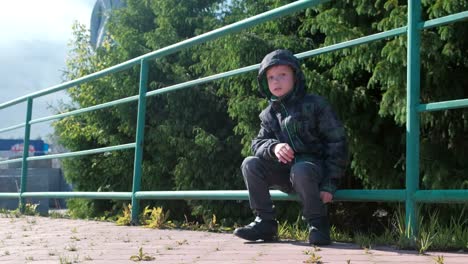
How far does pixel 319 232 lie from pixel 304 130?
0.46 meters

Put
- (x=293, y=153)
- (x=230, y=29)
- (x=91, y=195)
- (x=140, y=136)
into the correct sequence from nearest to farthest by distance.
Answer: (x=293, y=153), (x=230, y=29), (x=140, y=136), (x=91, y=195)

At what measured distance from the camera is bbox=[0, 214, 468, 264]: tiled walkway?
8.19ft

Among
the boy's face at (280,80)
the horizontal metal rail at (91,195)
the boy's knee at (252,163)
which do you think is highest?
the boy's face at (280,80)

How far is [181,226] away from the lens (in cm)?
429

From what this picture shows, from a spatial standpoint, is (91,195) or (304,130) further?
(91,195)

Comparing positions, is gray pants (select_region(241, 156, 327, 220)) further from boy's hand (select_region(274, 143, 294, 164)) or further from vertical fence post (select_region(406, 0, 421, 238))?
vertical fence post (select_region(406, 0, 421, 238))

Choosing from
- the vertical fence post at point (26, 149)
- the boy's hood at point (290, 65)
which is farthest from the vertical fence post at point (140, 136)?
the vertical fence post at point (26, 149)

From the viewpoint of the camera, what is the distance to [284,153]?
290 cm

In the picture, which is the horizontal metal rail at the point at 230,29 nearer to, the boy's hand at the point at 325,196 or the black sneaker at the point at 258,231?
the boy's hand at the point at 325,196

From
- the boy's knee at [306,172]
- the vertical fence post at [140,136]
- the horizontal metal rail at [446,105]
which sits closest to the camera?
the horizontal metal rail at [446,105]

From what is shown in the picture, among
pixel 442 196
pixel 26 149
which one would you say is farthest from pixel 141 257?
pixel 26 149

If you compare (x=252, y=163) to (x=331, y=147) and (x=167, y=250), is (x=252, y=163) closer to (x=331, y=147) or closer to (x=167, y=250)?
(x=331, y=147)

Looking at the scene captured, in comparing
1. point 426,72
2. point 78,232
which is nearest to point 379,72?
point 426,72

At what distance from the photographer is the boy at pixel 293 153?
114 inches
